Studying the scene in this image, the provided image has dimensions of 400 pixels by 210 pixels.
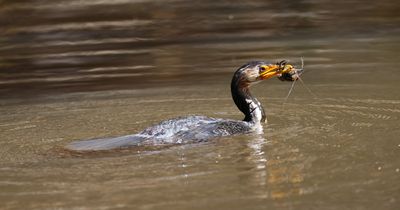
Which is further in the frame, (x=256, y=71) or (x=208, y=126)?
(x=256, y=71)

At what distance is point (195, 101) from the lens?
10875mm

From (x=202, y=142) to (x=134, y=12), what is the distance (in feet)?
31.6

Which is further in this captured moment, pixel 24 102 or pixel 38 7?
pixel 38 7

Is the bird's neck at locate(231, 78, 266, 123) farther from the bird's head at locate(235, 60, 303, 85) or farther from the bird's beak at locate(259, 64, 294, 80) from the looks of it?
the bird's beak at locate(259, 64, 294, 80)

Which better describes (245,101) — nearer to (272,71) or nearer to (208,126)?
(272,71)

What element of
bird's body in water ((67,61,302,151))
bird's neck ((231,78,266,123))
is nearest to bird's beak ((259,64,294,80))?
bird's body in water ((67,61,302,151))

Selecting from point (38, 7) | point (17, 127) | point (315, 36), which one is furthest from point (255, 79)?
point (38, 7)

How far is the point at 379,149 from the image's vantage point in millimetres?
7930

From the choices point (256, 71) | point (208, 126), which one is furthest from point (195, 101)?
point (208, 126)

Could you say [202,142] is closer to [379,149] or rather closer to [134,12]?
[379,149]

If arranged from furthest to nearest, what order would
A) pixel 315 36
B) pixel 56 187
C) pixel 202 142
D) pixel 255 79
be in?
pixel 315 36 → pixel 255 79 → pixel 202 142 → pixel 56 187

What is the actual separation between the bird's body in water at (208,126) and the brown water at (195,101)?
18 cm

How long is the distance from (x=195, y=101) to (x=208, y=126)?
205cm

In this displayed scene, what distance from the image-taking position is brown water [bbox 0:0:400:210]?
7.02 m
